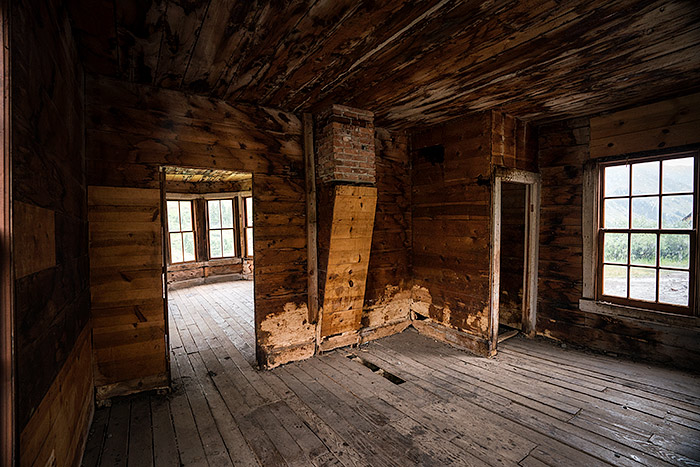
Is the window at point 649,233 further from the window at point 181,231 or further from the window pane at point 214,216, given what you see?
the window at point 181,231

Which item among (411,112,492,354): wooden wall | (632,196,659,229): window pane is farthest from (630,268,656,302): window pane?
(411,112,492,354): wooden wall

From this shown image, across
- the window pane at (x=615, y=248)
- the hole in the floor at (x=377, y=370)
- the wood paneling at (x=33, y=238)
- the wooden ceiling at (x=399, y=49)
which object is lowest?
the hole in the floor at (x=377, y=370)

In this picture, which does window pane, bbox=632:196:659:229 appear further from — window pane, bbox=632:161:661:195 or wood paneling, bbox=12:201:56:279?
wood paneling, bbox=12:201:56:279

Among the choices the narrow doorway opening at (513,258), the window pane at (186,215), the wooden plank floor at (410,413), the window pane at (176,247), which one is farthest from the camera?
the window pane at (186,215)

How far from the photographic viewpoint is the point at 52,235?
153 cm

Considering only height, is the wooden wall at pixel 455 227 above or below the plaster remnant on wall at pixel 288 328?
above

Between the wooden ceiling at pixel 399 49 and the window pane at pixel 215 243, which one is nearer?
the wooden ceiling at pixel 399 49

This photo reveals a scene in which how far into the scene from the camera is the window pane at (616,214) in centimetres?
345

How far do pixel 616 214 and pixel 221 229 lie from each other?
818 cm

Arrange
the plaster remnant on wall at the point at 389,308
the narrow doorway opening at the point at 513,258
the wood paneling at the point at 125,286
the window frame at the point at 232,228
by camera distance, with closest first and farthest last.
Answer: the wood paneling at the point at 125,286
the plaster remnant on wall at the point at 389,308
the narrow doorway opening at the point at 513,258
the window frame at the point at 232,228

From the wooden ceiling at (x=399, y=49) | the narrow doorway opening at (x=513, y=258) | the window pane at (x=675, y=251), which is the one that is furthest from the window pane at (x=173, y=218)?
the window pane at (x=675, y=251)

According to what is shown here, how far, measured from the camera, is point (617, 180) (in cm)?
351

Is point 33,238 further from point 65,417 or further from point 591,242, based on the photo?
point 591,242

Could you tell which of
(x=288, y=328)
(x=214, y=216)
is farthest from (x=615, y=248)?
(x=214, y=216)
